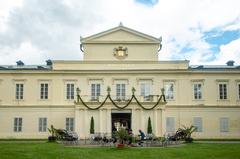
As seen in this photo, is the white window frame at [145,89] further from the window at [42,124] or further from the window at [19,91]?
the window at [19,91]

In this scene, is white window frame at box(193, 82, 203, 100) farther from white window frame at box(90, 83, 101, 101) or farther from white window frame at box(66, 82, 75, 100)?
white window frame at box(66, 82, 75, 100)

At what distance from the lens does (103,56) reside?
4534 centimetres

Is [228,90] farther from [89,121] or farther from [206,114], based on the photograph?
[89,121]

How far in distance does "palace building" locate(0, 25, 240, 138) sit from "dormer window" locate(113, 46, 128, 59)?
0.02 metres

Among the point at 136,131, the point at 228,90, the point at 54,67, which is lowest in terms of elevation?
the point at 136,131

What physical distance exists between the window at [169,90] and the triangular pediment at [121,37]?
16.8 feet

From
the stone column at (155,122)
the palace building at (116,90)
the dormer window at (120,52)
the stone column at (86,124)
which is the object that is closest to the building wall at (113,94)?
the palace building at (116,90)

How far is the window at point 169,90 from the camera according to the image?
44.6m

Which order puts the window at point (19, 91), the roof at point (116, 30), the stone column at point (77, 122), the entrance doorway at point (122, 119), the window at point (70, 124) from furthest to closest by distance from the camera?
the roof at point (116, 30), the window at point (19, 91), the window at point (70, 124), the entrance doorway at point (122, 119), the stone column at point (77, 122)

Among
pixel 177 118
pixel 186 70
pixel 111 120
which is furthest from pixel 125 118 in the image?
pixel 186 70

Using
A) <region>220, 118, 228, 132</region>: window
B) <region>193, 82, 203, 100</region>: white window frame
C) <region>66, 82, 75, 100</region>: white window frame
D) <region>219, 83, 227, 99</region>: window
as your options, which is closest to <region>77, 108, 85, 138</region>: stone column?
<region>66, 82, 75, 100</region>: white window frame

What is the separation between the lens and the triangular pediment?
4510cm

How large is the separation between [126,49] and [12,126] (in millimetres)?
15299

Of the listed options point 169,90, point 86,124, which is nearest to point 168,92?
point 169,90
